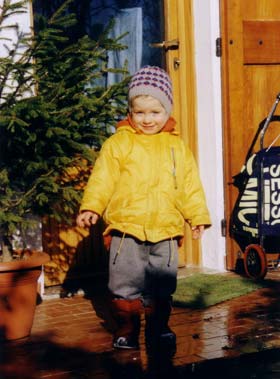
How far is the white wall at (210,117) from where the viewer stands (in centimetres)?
658

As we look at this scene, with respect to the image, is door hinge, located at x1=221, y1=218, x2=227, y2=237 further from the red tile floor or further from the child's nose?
the child's nose

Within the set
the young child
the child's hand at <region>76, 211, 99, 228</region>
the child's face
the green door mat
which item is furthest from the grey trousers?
the green door mat

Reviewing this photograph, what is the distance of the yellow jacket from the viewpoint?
14.1 feet

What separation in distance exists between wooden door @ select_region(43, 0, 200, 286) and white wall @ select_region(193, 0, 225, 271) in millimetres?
83

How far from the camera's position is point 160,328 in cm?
447

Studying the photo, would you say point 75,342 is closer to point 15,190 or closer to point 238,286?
point 15,190

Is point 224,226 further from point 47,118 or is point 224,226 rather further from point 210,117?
point 47,118

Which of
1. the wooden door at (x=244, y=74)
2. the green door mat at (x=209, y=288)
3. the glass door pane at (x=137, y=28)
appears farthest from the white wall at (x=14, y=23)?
the green door mat at (x=209, y=288)

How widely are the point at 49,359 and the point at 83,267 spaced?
2249 millimetres

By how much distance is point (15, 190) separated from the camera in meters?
5.06

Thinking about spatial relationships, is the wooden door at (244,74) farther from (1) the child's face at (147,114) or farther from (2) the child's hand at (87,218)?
(2) the child's hand at (87,218)

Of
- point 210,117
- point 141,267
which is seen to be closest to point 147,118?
point 141,267

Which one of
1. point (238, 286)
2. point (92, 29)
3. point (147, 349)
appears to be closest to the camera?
point (147, 349)

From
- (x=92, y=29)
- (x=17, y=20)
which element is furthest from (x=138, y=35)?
(x=17, y=20)
